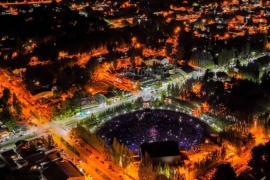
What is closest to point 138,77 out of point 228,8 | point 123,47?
point 123,47

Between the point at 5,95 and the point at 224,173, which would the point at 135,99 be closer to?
→ the point at 5,95

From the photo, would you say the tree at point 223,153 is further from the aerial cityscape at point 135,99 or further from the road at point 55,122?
the road at point 55,122

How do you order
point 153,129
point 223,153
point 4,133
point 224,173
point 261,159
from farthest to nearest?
point 153,129
point 4,133
point 223,153
point 261,159
point 224,173

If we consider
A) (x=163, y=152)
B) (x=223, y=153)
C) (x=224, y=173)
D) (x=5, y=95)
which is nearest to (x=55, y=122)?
(x=5, y=95)

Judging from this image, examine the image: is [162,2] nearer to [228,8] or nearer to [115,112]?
[228,8]

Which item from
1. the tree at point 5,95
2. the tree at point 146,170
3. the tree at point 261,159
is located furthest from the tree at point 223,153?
the tree at point 5,95

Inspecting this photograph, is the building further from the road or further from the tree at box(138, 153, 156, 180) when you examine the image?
the road
